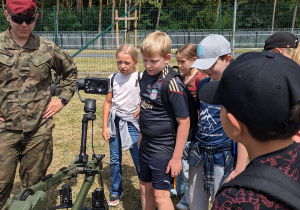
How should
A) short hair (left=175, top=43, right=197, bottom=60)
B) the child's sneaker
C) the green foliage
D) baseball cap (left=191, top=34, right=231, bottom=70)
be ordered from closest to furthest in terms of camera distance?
baseball cap (left=191, top=34, right=231, bottom=70), short hair (left=175, top=43, right=197, bottom=60), the child's sneaker, the green foliage

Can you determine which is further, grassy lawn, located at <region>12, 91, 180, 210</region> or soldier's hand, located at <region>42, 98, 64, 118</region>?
grassy lawn, located at <region>12, 91, 180, 210</region>

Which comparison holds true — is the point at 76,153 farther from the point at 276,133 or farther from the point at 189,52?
the point at 276,133

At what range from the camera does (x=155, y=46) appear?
236cm

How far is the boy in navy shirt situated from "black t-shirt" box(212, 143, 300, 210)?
1.27 m

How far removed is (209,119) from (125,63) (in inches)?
48.9

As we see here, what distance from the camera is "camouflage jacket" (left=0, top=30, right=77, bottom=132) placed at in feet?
8.24

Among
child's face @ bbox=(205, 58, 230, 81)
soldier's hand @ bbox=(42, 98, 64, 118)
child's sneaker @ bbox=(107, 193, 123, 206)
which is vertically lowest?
child's sneaker @ bbox=(107, 193, 123, 206)

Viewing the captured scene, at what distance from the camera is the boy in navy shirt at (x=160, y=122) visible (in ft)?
7.57

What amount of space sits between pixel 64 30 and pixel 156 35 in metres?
11.6

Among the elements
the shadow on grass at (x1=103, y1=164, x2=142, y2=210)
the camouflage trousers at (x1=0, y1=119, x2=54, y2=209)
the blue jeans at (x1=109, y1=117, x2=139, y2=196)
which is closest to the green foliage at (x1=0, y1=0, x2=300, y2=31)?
the shadow on grass at (x1=103, y1=164, x2=142, y2=210)

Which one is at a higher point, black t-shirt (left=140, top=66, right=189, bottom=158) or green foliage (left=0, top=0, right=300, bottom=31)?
green foliage (left=0, top=0, right=300, bottom=31)

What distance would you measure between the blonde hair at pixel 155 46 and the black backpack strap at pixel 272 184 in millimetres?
1521

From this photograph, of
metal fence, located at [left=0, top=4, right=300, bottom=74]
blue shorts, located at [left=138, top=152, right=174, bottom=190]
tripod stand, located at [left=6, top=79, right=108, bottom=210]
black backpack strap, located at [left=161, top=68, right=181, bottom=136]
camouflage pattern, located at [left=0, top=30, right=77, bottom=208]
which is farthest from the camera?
metal fence, located at [left=0, top=4, right=300, bottom=74]

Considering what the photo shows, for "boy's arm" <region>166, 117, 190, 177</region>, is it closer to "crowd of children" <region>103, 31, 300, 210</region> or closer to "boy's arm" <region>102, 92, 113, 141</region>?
"crowd of children" <region>103, 31, 300, 210</region>
